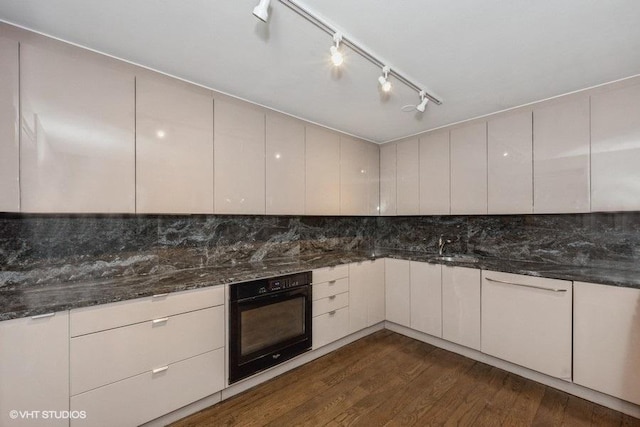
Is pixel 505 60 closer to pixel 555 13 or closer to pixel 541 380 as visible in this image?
pixel 555 13

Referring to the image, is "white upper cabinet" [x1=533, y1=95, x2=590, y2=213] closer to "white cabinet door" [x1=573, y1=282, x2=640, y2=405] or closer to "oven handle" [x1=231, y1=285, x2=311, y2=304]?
"white cabinet door" [x1=573, y1=282, x2=640, y2=405]

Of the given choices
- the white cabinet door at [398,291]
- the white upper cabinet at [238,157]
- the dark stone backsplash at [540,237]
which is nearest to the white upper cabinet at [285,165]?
the white upper cabinet at [238,157]

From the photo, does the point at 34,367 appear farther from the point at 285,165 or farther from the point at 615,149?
the point at 615,149

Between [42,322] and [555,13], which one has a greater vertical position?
[555,13]

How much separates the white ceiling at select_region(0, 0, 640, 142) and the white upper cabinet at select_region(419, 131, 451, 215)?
78 cm

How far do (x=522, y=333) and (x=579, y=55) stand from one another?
80.1 inches

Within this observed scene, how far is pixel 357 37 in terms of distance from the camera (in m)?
1.50

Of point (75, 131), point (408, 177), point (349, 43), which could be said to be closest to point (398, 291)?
point (408, 177)

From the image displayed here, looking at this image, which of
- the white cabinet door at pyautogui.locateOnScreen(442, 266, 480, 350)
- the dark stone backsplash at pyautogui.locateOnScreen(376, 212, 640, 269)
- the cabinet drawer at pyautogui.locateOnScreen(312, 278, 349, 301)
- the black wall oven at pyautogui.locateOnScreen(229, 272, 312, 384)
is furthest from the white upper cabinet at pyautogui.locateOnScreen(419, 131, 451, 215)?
the black wall oven at pyautogui.locateOnScreen(229, 272, 312, 384)

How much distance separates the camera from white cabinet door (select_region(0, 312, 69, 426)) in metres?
1.27

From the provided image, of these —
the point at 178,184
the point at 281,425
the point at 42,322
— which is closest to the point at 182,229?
the point at 178,184

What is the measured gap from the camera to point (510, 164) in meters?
2.50

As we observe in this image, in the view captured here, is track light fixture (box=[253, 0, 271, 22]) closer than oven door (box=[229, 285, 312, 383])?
Yes

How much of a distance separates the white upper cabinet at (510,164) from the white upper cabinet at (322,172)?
60.8 inches
